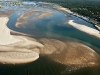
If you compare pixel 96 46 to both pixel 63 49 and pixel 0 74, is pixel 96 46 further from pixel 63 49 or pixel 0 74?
pixel 0 74

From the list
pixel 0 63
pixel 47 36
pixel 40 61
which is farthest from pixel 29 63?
pixel 47 36

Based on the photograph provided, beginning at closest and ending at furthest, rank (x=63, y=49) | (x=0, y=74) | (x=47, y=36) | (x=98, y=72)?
(x=0, y=74) < (x=98, y=72) < (x=63, y=49) < (x=47, y=36)

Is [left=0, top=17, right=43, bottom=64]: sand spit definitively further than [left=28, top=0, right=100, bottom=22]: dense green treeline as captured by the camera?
No

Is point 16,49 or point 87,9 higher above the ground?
point 16,49

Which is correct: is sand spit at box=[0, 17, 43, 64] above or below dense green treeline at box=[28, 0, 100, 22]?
above

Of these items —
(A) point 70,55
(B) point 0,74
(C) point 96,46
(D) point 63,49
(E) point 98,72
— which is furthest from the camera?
(C) point 96,46

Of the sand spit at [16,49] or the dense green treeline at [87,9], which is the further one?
the dense green treeline at [87,9]

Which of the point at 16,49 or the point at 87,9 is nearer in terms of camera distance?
the point at 16,49

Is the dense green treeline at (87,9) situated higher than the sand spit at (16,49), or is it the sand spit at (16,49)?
the sand spit at (16,49)
